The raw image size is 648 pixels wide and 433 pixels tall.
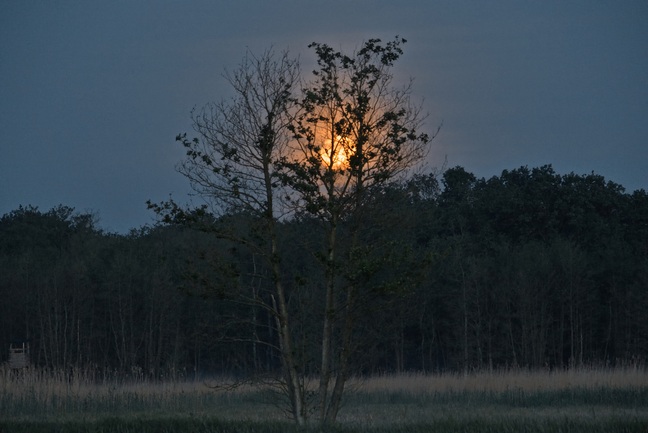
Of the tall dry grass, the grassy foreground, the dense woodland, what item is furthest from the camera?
the dense woodland

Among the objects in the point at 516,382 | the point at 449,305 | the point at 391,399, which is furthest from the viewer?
the point at 449,305

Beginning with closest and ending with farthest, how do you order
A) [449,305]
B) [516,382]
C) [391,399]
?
[516,382]
[391,399]
[449,305]

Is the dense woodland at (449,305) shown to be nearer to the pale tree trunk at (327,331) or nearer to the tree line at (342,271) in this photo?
the tree line at (342,271)

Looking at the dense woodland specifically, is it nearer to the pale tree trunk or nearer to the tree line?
the tree line

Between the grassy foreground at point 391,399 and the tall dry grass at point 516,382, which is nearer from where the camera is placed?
the grassy foreground at point 391,399

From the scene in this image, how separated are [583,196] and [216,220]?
38.7 meters

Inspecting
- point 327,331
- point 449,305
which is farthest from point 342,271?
point 449,305

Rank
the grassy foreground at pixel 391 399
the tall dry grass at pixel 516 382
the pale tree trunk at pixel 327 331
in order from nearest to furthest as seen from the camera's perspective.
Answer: the pale tree trunk at pixel 327 331, the grassy foreground at pixel 391 399, the tall dry grass at pixel 516 382

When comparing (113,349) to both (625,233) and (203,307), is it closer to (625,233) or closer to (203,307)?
(203,307)

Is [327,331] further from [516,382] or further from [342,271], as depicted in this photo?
[516,382]

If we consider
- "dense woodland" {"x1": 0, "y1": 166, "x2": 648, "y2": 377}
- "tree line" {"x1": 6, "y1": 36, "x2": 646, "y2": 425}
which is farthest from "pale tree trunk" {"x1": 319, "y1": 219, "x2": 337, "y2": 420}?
"dense woodland" {"x1": 0, "y1": 166, "x2": 648, "y2": 377}

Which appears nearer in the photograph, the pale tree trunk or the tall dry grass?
the pale tree trunk

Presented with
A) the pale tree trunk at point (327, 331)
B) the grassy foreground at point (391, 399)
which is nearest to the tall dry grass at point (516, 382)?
the grassy foreground at point (391, 399)

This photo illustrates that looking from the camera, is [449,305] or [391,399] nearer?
[391,399]
